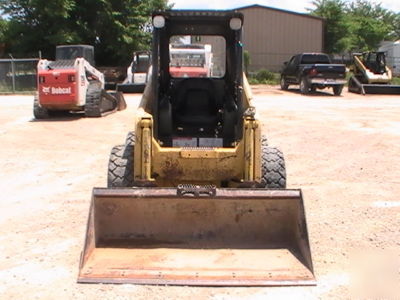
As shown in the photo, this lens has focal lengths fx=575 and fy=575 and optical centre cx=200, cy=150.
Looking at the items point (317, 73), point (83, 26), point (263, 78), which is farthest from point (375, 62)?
point (83, 26)

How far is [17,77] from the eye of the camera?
1122 inches

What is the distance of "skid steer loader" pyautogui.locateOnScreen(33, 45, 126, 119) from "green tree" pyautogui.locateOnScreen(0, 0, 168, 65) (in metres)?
14.4

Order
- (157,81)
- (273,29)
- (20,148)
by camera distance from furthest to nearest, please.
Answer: (273,29) < (20,148) < (157,81)

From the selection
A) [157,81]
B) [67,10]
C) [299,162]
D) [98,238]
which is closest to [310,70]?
[67,10]

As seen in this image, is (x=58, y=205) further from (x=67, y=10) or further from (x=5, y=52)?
(x=5, y=52)

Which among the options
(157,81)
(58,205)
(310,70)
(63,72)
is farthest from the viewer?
(310,70)

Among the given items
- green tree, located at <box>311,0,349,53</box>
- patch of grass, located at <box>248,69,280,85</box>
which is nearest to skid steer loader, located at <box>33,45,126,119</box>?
patch of grass, located at <box>248,69,280,85</box>

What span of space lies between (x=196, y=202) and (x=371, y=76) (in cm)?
2445

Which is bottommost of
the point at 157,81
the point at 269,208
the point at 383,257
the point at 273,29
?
the point at 383,257

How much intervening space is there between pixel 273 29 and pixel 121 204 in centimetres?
3675

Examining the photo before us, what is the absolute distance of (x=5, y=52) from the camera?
112ft

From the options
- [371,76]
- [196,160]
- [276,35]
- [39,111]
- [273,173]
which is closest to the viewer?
[196,160]

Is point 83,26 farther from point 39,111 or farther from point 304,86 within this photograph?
point 39,111

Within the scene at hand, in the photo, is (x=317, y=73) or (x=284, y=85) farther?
(x=284, y=85)
